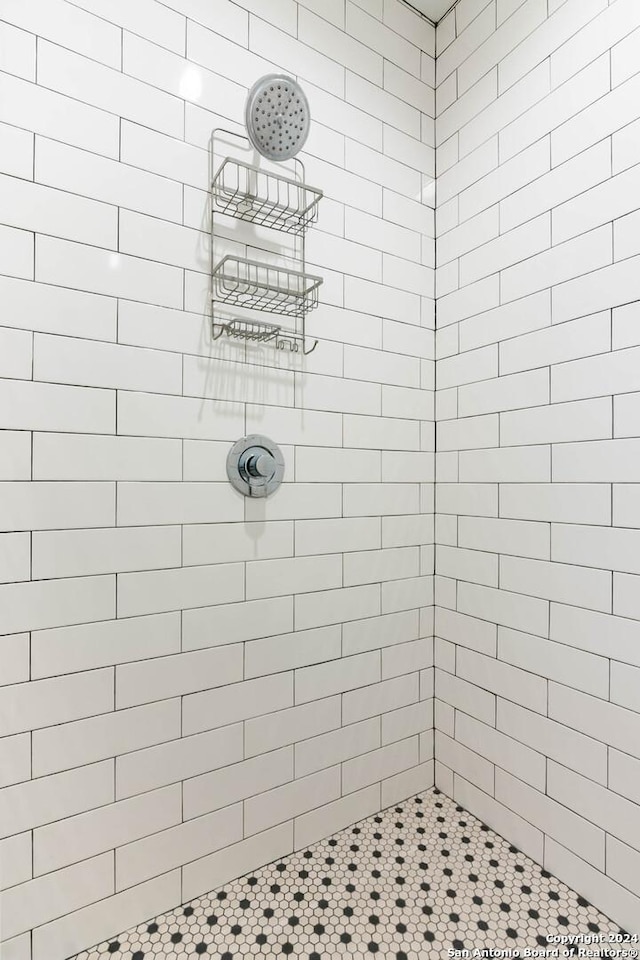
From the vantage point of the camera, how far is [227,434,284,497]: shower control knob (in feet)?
3.86

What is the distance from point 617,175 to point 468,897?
1679 millimetres

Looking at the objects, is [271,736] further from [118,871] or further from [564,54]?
[564,54]

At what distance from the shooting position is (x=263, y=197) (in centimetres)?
123

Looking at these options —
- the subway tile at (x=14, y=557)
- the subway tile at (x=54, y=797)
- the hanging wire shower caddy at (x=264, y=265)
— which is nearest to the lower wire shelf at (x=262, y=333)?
the hanging wire shower caddy at (x=264, y=265)

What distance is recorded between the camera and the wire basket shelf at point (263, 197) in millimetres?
1169

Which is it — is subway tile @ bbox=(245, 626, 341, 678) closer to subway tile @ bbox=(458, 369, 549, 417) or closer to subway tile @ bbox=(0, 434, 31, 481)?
subway tile @ bbox=(0, 434, 31, 481)

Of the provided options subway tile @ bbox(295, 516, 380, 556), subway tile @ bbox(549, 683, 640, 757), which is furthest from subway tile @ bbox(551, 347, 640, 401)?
subway tile @ bbox(549, 683, 640, 757)

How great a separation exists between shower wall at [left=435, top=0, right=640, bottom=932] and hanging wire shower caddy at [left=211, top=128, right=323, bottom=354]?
52cm

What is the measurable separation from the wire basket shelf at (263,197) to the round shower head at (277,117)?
0.06 meters

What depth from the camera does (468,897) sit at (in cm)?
113

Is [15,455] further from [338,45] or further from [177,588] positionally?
[338,45]

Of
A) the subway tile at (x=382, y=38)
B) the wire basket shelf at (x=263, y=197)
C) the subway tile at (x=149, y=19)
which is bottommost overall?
the wire basket shelf at (x=263, y=197)

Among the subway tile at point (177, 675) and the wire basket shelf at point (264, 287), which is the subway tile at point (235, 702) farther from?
the wire basket shelf at point (264, 287)

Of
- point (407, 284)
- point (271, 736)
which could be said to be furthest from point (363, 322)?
point (271, 736)
